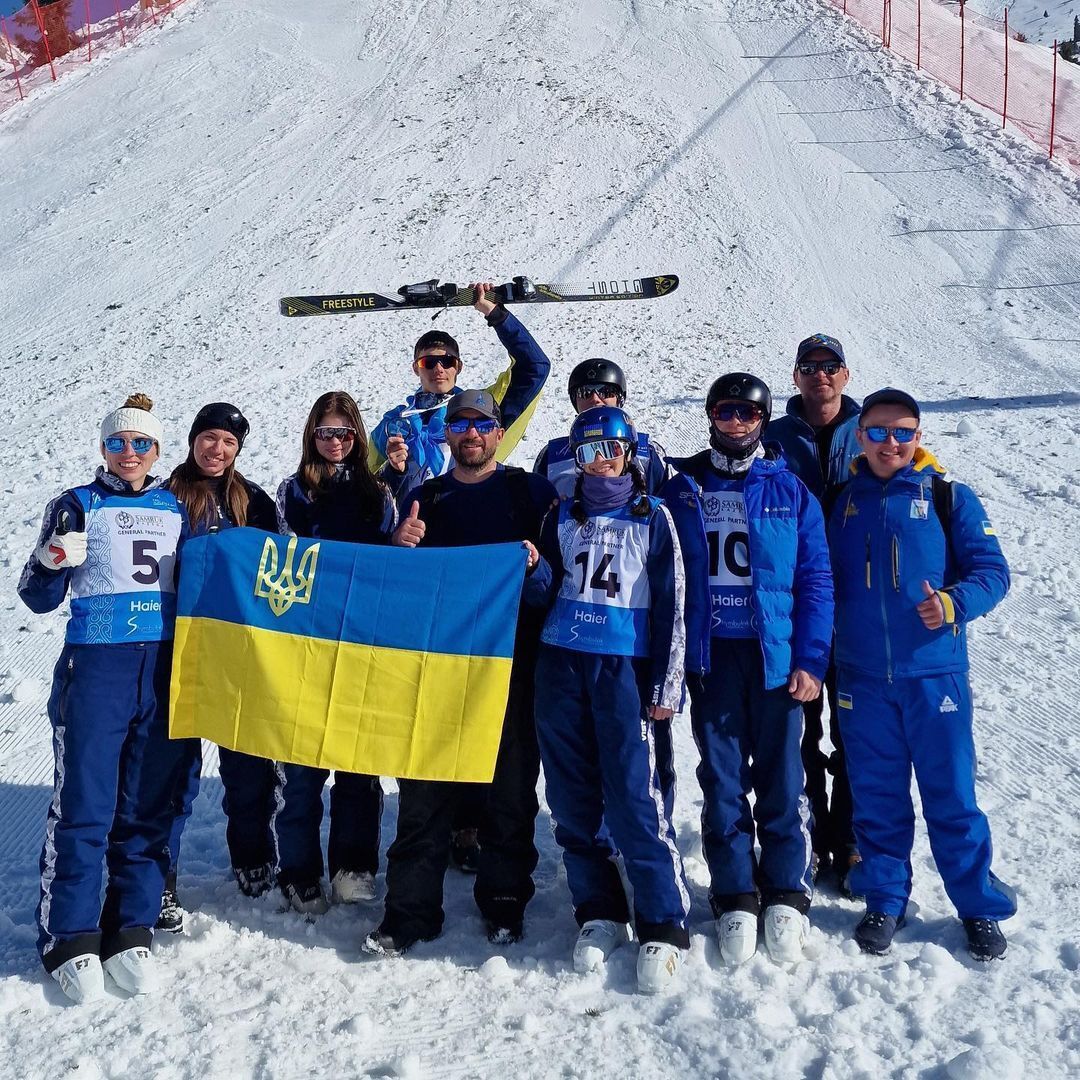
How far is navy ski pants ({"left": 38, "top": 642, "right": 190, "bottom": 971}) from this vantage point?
13.8 ft

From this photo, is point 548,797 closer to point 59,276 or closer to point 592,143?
point 59,276

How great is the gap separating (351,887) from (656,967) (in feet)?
4.85

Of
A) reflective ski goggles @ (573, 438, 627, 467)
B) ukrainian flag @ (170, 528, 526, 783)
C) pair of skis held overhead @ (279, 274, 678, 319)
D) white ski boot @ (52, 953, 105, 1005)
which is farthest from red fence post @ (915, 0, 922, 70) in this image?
white ski boot @ (52, 953, 105, 1005)

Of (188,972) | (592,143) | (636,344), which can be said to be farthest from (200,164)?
(188,972)

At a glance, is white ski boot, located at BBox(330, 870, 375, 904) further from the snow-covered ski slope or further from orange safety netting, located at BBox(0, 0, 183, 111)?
orange safety netting, located at BBox(0, 0, 183, 111)

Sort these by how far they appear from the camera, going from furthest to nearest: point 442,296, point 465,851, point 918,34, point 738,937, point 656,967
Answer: point 918,34
point 442,296
point 465,851
point 738,937
point 656,967

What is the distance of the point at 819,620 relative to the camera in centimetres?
417

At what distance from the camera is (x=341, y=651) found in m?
4.47

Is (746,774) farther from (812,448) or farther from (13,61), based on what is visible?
(13,61)

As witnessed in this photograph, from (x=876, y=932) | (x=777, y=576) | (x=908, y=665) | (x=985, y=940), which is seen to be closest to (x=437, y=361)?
(x=777, y=576)

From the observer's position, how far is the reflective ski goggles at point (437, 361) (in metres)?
5.68

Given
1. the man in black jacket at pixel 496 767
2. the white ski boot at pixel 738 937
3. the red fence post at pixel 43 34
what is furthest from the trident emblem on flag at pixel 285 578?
the red fence post at pixel 43 34

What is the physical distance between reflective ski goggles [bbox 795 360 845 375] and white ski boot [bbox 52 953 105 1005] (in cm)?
389

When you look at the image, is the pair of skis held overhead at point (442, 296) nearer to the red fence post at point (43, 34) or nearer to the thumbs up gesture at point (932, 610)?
the thumbs up gesture at point (932, 610)
